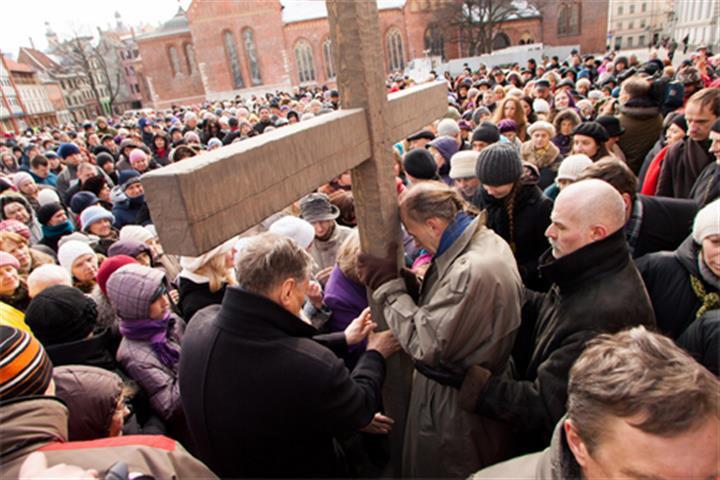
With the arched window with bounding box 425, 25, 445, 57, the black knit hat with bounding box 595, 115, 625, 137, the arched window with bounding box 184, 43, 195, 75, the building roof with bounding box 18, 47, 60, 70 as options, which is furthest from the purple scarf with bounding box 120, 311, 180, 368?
the building roof with bounding box 18, 47, 60, 70

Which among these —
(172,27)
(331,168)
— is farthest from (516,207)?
(172,27)

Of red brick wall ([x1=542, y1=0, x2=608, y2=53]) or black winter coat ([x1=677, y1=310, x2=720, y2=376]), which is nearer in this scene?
black winter coat ([x1=677, y1=310, x2=720, y2=376])

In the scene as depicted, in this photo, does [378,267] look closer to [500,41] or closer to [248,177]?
[248,177]

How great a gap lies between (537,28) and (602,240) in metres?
40.8

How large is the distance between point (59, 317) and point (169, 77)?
44.4 meters

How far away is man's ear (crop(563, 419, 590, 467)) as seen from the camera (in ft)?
3.20

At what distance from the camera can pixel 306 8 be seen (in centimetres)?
3678

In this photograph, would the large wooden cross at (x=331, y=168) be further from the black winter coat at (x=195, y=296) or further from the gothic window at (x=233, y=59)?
the gothic window at (x=233, y=59)

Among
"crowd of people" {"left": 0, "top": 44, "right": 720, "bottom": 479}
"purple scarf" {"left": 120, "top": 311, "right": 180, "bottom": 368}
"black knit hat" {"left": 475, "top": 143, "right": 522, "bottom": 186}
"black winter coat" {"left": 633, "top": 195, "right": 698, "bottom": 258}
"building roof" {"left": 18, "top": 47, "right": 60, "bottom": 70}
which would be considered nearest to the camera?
"crowd of people" {"left": 0, "top": 44, "right": 720, "bottom": 479}

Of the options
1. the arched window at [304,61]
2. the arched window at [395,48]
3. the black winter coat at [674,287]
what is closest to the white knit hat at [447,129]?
the black winter coat at [674,287]

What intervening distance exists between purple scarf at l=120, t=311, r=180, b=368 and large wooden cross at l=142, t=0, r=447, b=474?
1.14m

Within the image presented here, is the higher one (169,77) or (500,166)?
(169,77)

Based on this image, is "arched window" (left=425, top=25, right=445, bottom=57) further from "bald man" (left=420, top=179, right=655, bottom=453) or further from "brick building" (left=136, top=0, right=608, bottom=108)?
"bald man" (left=420, top=179, right=655, bottom=453)

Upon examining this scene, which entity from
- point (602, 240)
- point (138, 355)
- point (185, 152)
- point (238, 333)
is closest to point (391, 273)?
point (238, 333)
